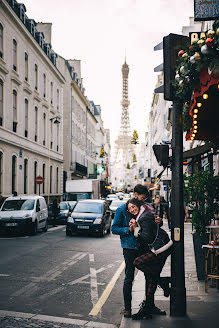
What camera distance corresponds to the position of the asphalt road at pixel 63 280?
691 centimetres

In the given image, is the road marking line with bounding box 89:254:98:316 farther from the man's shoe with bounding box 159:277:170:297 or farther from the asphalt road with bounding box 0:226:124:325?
the man's shoe with bounding box 159:277:170:297

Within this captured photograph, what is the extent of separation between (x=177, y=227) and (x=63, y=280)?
389 centimetres

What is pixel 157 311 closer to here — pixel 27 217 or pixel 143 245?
pixel 143 245

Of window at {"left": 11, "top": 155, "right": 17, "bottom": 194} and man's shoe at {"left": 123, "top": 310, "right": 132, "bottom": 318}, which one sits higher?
window at {"left": 11, "top": 155, "right": 17, "bottom": 194}

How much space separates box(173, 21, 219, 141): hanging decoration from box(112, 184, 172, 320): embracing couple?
152 cm

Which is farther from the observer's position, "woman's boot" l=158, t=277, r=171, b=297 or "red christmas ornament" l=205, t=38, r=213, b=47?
"woman's boot" l=158, t=277, r=171, b=297

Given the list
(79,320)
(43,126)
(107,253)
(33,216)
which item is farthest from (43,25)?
(79,320)

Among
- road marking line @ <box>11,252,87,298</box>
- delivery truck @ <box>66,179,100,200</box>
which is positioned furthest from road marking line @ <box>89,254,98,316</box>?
delivery truck @ <box>66,179,100,200</box>

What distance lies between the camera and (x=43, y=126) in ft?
132

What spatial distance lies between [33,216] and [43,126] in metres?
21.4

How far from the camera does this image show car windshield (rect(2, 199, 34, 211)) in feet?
68.0

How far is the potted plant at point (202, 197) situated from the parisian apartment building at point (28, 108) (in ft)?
70.8

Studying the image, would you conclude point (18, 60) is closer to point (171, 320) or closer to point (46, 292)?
point (46, 292)

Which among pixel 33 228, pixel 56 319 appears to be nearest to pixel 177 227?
pixel 56 319
